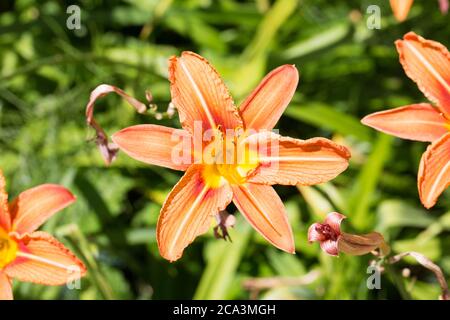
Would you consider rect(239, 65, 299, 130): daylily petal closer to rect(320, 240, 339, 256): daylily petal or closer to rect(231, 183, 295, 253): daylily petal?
rect(231, 183, 295, 253): daylily petal

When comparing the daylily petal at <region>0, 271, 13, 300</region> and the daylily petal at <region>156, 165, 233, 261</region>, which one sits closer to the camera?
the daylily petal at <region>156, 165, 233, 261</region>

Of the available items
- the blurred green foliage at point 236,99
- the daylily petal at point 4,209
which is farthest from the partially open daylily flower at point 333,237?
the daylily petal at point 4,209

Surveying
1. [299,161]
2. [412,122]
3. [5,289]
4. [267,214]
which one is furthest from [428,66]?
[5,289]

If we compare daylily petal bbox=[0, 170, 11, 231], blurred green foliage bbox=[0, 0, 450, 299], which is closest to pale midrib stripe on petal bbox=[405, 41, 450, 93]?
blurred green foliage bbox=[0, 0, 450, 299]

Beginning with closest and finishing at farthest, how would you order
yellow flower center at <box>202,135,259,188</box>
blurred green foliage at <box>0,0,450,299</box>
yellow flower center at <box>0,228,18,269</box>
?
yellow flower center at <box>202,135,259,188</box> → yellow flower center at <box>0,228,18,269</box> → blurred green foliage at <box>0,0,450,299</box>

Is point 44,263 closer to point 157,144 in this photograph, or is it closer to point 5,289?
point 5,289
